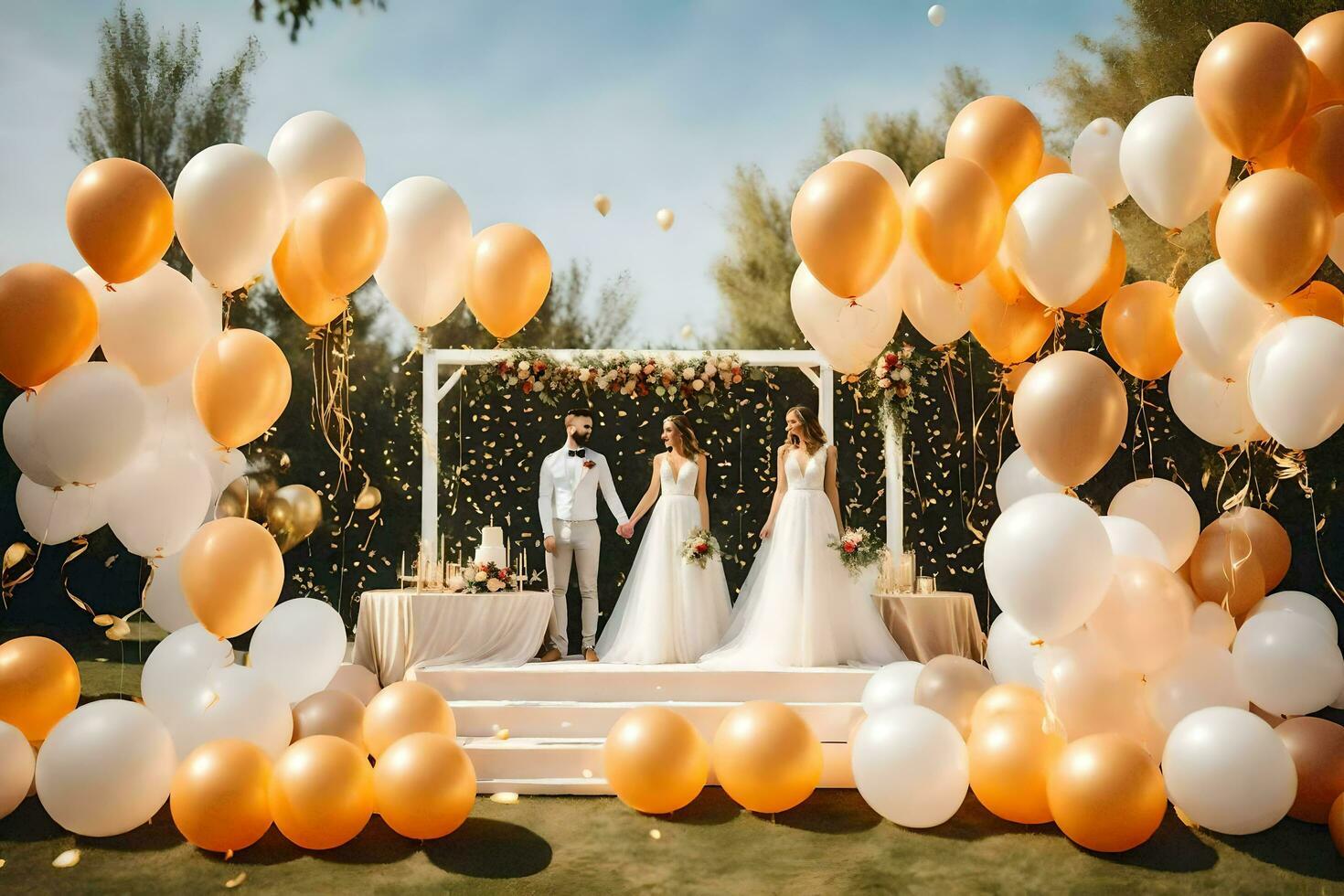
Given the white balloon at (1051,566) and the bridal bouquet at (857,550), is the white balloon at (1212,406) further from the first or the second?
the bridal bouquet at (857,550)

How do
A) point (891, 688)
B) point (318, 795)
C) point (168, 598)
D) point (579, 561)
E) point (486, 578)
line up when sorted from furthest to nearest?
point (579, 561) → point (486, 578) → point (891, 688) → point (168, 598) → point (318, 795)

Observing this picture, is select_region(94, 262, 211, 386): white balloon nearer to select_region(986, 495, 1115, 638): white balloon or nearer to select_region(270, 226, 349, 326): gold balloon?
select_region(270, 226, 349, 326): gold balloon

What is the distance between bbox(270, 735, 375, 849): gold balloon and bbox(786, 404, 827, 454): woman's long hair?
3.75 meters

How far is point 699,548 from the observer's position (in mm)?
6934

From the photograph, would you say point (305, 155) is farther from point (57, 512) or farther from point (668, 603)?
point (668, 603)

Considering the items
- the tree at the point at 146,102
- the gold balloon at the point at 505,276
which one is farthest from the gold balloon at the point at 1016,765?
the tree at the point at 146,102

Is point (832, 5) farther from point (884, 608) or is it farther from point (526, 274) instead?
point (526, 274)

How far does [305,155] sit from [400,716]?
8.14 ft

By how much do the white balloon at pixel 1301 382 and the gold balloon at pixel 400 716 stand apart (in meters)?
3.66

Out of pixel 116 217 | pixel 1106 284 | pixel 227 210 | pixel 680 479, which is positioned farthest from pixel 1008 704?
pixel 116 217

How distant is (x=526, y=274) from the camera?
14.9ft

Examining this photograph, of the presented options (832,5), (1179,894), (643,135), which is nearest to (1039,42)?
(832,5)

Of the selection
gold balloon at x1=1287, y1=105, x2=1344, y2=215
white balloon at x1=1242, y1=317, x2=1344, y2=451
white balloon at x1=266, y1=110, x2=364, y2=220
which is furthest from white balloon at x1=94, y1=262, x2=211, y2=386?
gold balloon at x1=1287, y1=105, x2=1344, y2=215

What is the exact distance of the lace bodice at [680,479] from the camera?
7.25 metres
